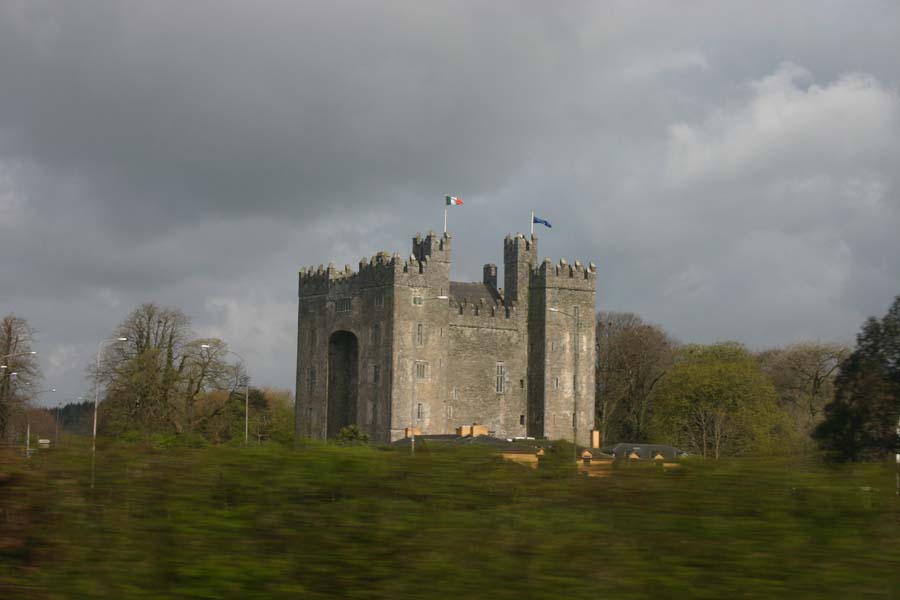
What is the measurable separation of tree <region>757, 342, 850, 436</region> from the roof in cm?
2519

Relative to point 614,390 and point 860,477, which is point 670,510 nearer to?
point 860,477

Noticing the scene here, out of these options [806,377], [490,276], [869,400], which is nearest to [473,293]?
[490,276]

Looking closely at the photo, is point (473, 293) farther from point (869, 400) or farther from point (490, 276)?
point (869, 400)

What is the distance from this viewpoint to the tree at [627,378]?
368 ft

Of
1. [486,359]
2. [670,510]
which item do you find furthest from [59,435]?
[486,359]

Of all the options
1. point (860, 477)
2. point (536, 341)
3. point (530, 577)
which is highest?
point (536, 341)

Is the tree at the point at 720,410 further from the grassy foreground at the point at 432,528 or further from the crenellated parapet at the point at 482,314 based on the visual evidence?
the grassy foreground at the point at 432,528

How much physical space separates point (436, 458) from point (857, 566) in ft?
9.87

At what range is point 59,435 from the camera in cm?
1012

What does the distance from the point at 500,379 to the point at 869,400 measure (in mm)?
67110

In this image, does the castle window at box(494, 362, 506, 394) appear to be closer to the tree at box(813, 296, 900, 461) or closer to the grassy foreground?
the tree at box(813, 296, 900, 461)

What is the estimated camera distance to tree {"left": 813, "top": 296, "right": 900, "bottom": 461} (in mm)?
26672

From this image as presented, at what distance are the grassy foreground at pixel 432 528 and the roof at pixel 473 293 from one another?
285 feet

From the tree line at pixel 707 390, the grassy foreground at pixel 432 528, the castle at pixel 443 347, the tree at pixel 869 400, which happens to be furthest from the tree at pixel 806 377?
the grassy foreground at pixel 432 528
